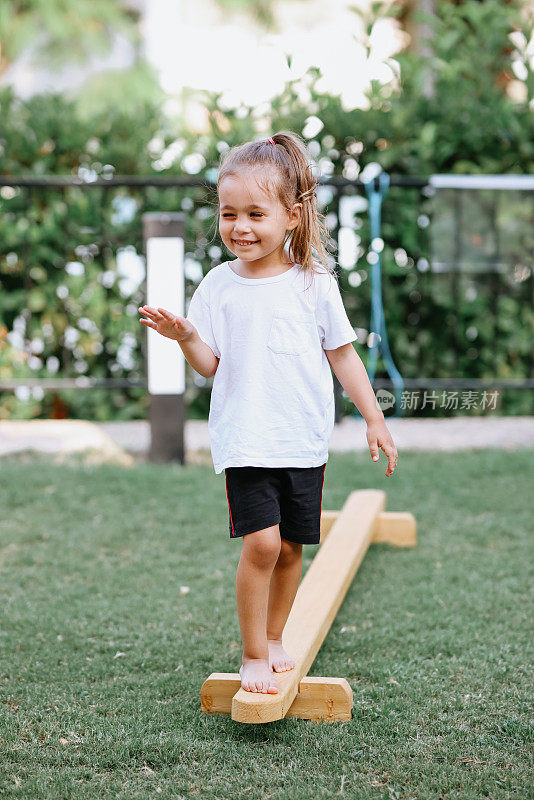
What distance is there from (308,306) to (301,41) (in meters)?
12.3

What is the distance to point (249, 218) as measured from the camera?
2205 millimetres

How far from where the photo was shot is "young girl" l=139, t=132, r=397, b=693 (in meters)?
2.22

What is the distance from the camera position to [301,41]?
44.4 feet

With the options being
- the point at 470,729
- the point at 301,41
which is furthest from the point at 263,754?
the point at 301,41

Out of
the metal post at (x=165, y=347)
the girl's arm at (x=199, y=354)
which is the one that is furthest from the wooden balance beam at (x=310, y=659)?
the metal post at (x=165, y=347)

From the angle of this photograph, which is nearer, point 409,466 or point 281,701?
point 281,701

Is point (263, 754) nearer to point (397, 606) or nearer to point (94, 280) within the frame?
point (397, 606)

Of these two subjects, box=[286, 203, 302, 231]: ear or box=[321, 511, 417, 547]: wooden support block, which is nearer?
box=[286, 203, 302, 231]: ear

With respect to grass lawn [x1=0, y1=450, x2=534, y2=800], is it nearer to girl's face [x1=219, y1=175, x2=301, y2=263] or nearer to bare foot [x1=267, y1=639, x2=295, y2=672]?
bare foot [x1=267, y1=639, x2=295, y2=672]

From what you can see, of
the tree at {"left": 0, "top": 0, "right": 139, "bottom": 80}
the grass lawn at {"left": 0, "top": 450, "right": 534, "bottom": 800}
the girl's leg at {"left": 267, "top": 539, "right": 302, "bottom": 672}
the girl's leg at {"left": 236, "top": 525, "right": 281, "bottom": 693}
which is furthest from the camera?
the tree at {"left": 0, "top": 0, "right": 139, "bottom": 80}

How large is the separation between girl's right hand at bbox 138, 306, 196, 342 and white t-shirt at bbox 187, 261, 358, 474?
0.39 ft

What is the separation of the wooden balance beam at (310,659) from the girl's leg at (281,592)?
4cm

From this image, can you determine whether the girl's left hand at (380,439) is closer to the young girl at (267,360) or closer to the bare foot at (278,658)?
the young girl at (267,360)

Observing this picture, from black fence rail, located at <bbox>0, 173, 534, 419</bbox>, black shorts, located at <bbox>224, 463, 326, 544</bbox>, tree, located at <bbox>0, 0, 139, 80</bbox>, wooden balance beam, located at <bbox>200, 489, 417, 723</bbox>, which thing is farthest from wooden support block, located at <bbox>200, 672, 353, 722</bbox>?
tree, located at <bbox>0, 0, 139, 80</bbox>
